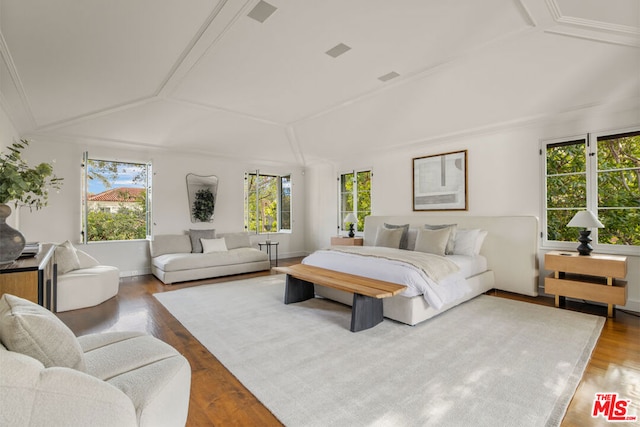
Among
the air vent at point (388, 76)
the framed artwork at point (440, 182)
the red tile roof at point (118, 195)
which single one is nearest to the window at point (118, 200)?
the red tile roof at point (118, 195)

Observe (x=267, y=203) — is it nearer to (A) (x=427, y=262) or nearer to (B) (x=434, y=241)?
(B) (x=434, y=241)

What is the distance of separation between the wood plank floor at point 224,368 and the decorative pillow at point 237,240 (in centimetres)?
229

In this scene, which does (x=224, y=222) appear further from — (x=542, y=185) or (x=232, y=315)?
(x=542, y=185)

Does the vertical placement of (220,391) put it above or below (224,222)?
below

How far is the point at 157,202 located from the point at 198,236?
3.33 ft

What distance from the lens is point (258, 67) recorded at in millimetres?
3600

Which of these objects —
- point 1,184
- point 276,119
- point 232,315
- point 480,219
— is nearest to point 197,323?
point 232,315

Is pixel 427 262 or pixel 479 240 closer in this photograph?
pixel 427 262

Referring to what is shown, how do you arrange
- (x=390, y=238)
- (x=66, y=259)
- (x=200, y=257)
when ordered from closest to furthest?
1. (x=66, y=259)
2. (x=390, y=238)
3. (x=200, y=257)

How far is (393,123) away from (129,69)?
3.86 meters

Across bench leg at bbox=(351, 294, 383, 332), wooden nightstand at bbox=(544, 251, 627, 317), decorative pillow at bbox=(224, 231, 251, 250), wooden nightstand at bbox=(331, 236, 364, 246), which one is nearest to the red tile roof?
decorative pillow at bbox=(224, 231, 251, 250)

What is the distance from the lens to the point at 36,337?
3.47ft

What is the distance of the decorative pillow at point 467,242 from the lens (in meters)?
4.41

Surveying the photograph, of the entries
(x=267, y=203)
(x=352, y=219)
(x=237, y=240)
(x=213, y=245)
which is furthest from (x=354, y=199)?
(x=213, y=245)
